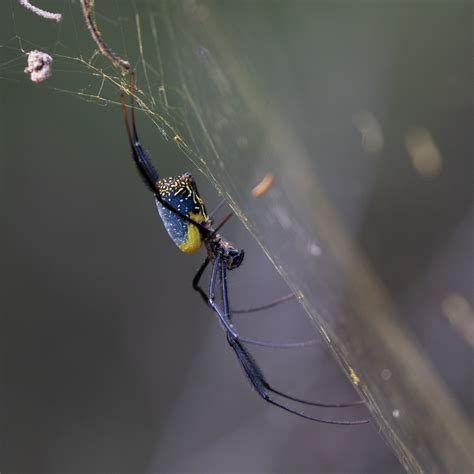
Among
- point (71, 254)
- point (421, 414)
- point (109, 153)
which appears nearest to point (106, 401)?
point (71, 254)

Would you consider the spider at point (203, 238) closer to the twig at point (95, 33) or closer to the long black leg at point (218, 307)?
the long black leg at point (218, 307)

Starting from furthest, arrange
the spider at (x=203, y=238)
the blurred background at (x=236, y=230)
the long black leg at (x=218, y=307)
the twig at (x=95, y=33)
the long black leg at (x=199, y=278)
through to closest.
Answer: the blurred background at (x=236, y=230)
the long black leg at (x=199, y=278)
the long black leg at (x=218, y=307)
the spider at (x=203, y=238)
the twig at (x=95, y=33)

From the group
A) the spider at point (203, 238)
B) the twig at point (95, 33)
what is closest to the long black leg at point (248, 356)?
the spider at point (203, 238)

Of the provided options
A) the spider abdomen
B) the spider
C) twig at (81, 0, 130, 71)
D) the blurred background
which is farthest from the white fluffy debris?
the blurred background

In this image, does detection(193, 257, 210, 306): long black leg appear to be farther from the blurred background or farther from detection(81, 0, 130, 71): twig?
detection(81, 0, 130, 71): twig

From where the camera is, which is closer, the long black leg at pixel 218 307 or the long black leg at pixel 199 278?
the long black leg at pixel 218 307

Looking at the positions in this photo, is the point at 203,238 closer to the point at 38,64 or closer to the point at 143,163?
the point at 143,163
